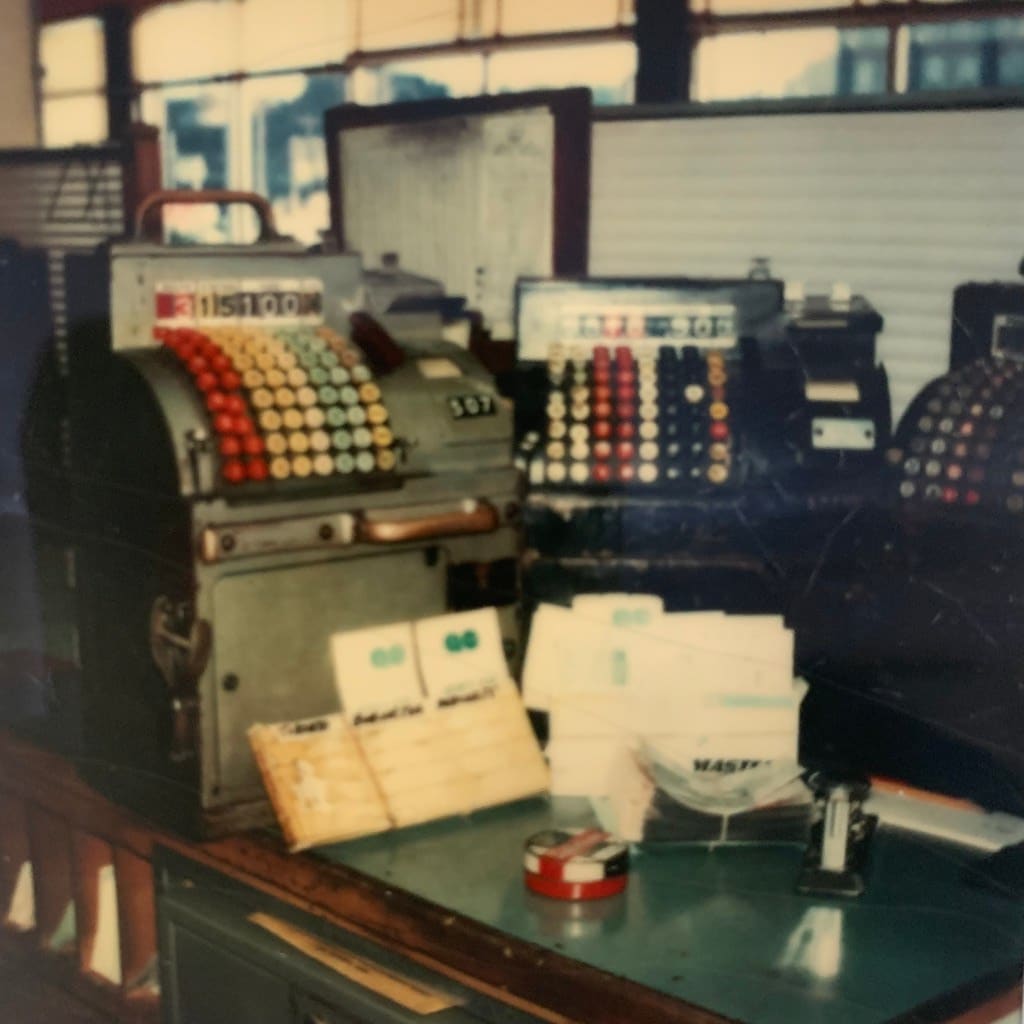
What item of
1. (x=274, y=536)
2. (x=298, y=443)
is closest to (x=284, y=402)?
(x=298, y=443)

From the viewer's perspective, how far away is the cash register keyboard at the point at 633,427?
2.00m

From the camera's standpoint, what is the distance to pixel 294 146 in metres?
2.59

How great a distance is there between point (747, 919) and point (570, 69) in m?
1.53

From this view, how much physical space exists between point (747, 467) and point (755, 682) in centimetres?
33

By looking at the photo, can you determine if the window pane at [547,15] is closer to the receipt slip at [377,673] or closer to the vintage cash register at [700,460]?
the vintage cash register at [700,460]

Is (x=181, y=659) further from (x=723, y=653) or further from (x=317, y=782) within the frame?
(x=723, y=653)

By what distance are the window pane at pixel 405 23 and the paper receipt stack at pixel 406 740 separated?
0.99 meters

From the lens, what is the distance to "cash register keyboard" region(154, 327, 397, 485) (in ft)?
5.87

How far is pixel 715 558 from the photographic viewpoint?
2020 millimetres

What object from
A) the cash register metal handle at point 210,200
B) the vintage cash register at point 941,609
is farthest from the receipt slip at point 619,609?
the cash register metal handle at point 210,200

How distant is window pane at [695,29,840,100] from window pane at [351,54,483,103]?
0.42 m

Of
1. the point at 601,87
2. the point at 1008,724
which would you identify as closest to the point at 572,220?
the point at 601,87

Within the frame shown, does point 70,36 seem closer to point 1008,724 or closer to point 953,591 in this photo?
point 953,591

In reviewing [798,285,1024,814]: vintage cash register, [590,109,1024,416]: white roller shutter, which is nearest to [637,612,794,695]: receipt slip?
[798,285,1024,814]: vintage cash register
